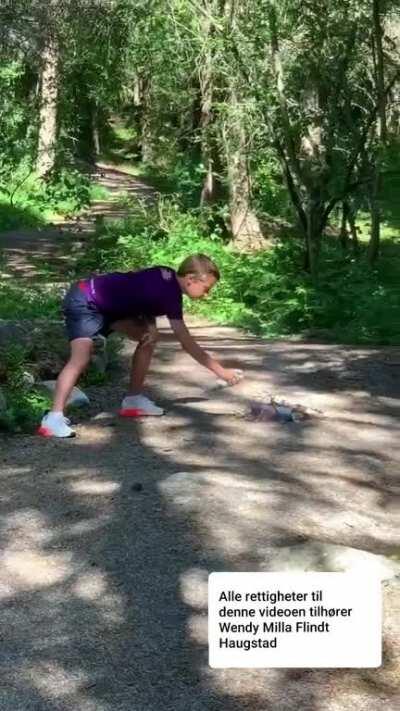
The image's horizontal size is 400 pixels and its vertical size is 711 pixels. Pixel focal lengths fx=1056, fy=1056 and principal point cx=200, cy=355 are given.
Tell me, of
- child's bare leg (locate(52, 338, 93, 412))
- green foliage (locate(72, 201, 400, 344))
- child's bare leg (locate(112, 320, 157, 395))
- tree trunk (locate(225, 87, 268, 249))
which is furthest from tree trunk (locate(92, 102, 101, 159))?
child's bare leg (locate(52, 338, 93, 412))

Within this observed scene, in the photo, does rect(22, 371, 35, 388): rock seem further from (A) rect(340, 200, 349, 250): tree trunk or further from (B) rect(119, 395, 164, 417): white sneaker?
(A) rect(340, 200, 349, 250): tree trunk

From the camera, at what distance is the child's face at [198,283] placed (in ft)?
20.8

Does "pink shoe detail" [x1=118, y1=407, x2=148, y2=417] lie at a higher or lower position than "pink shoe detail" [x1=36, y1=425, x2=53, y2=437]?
higher

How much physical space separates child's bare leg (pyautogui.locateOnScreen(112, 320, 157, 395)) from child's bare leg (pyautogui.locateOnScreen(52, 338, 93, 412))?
0.91 feet

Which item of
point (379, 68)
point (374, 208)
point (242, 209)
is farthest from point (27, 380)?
point (242, 209)

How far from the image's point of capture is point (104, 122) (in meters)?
46.6

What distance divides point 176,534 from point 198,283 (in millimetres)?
2225

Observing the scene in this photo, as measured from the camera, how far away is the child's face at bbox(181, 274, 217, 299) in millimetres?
6348

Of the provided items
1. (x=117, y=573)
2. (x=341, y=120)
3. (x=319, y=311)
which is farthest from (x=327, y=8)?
(x=117, y=573)

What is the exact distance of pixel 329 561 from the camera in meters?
4.04

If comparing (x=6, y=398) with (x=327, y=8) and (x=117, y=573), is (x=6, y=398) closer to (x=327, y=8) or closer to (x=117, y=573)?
(x=117, y=573)

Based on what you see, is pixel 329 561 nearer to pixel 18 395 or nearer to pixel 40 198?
pixel 18 395

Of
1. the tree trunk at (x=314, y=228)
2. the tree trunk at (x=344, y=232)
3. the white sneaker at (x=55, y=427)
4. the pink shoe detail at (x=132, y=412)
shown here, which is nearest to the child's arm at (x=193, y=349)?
the pink shoe detail at (x=132, y=412)

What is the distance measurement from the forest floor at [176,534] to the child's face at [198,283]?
84cm
